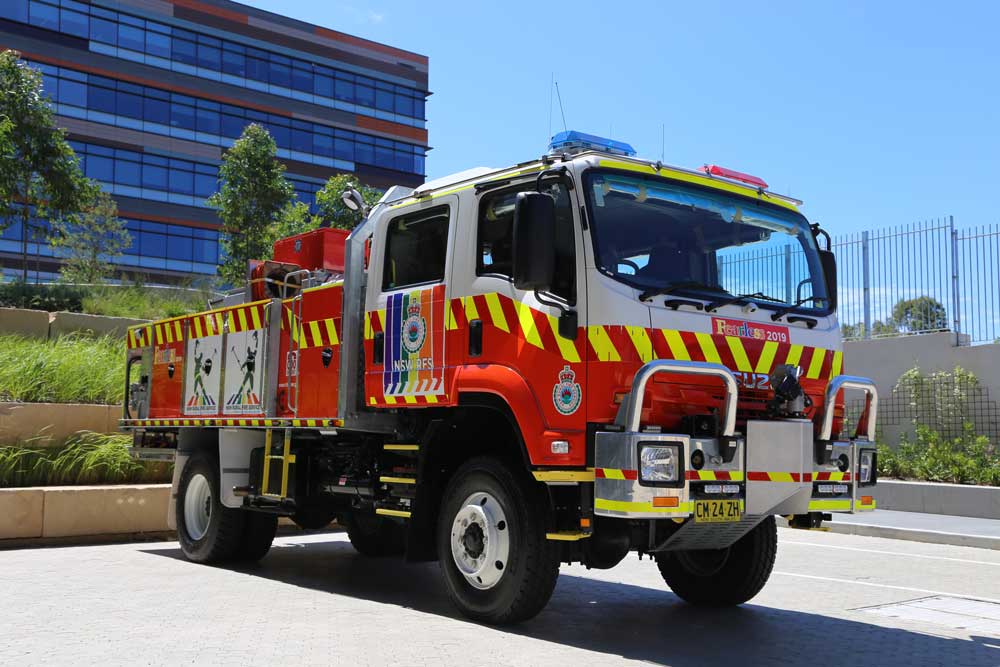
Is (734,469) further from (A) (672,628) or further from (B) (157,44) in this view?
(B) (157,44)

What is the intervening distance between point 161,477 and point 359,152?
56868 millimetres

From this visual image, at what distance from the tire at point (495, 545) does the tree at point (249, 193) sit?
94.8ft

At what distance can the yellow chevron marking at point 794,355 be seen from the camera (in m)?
7.11

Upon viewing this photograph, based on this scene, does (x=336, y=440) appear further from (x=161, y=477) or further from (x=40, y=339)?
(x=40, y=339)

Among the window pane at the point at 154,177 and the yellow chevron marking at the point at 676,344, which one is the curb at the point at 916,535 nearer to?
the yellow chevron marking at the point at 676,344

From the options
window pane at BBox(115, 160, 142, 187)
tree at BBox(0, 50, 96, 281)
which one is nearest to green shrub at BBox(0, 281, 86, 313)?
tree at BBox(0, 50, 96, 281)

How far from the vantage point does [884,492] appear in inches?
652

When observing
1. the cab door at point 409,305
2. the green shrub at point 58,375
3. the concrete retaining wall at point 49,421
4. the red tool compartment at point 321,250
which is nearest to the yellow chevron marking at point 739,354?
the cab door at point 409,305

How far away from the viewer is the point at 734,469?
6.38 meters

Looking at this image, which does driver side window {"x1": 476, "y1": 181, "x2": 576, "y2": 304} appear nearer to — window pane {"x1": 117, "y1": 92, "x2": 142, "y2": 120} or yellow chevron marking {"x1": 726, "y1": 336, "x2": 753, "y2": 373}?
yellow chevron marking {"x1": 726, "y1": 336, "x2": 753, "y2": 373}

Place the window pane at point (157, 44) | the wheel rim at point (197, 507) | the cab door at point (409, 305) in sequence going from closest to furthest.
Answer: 1. the cab door at point (409, 305)
2. the wheel rim at point (197, 507)
3. the window pane at point (157, 44)

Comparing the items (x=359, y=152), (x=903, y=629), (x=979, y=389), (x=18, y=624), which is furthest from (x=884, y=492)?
(x=359, y=152)

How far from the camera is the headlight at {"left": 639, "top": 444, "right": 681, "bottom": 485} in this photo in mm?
6020

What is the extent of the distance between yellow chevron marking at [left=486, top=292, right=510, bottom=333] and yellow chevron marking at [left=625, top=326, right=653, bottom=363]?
0.95 metres
